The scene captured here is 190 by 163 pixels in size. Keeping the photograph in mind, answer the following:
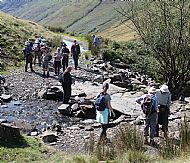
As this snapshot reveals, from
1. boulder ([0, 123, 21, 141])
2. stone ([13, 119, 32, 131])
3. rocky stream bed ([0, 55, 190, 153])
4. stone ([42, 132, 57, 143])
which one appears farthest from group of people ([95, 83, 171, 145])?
stone ([13, 119, 32, 131])

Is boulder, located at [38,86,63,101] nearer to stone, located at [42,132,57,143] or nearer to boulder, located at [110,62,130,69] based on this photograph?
stone, located at [42,132,57,143]

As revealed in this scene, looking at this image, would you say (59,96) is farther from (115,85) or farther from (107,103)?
(107,103)

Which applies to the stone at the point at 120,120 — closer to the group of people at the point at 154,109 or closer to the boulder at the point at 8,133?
the group of people at the point at 154,109

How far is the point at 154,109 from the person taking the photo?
45.0ft

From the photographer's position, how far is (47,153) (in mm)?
13250

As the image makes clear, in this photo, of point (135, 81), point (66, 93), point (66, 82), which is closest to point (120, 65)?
Result: point (135, 81)

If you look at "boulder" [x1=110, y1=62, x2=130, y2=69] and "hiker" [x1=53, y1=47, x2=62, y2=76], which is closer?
"hiker" [x1=53, y1=47, x2=62, y2=76]

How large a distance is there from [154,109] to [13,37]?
85.4 feet

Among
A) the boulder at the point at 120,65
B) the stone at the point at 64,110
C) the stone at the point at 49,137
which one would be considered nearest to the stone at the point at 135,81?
the boulder at the point at 120,65

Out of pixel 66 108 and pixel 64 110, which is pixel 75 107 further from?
pixel 64 110

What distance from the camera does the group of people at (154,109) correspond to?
44.6ft

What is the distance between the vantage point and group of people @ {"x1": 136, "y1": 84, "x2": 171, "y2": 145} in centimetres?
1360

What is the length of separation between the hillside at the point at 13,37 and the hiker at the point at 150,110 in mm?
17306

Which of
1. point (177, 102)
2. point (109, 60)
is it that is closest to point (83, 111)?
point (177, 102)
